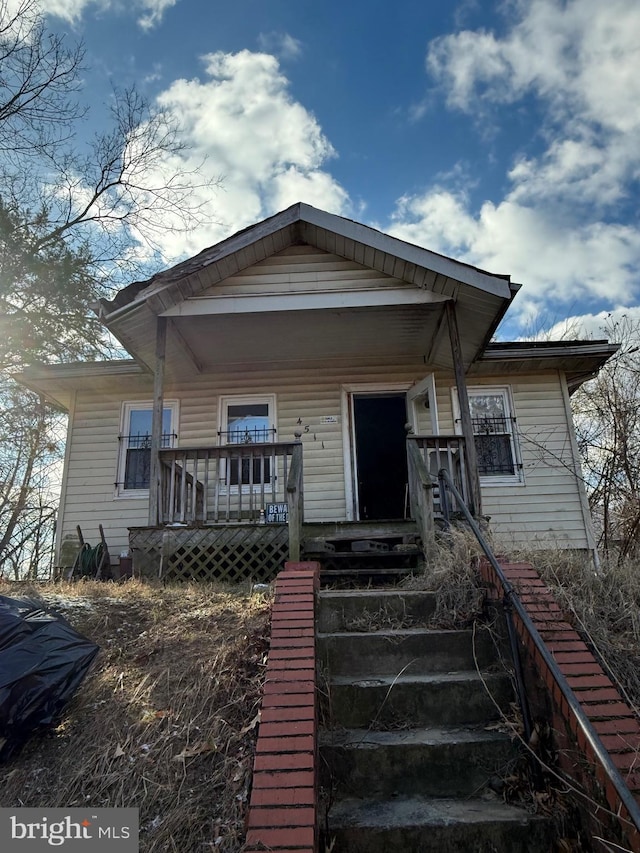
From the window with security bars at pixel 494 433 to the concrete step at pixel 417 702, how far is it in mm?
5827

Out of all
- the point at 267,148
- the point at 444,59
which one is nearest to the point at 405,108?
the point at 444,59

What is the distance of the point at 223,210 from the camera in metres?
13.9

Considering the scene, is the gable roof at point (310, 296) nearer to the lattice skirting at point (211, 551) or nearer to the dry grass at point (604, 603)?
the lattice skirting at point (211, 551)

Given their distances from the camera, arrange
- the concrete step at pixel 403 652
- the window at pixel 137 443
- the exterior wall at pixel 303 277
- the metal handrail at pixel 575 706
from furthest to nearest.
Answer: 1. the window at pixel 137 443
2. the exterior wall at pixel 303 277
3. the concrete step at pixel 403 652
4. the metal handrail at pixel 575 706

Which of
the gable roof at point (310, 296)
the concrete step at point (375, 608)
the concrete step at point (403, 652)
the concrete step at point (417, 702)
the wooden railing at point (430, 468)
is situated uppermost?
the gable roof at point (310, 296)

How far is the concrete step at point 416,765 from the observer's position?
9.00 feet

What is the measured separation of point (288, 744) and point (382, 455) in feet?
29.4

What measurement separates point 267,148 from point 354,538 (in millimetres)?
7098

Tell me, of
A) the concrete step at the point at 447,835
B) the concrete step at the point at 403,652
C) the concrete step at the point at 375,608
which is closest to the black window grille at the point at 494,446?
the concrete step at the point at 375,608

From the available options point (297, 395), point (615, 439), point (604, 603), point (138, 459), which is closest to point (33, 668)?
point (604, 603)

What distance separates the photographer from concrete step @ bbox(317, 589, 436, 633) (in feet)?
12.9

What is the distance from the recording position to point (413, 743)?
2.84 metres

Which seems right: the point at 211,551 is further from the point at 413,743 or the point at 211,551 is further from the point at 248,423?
the point at 413,743

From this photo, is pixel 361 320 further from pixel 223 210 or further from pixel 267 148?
pixel 223 210
